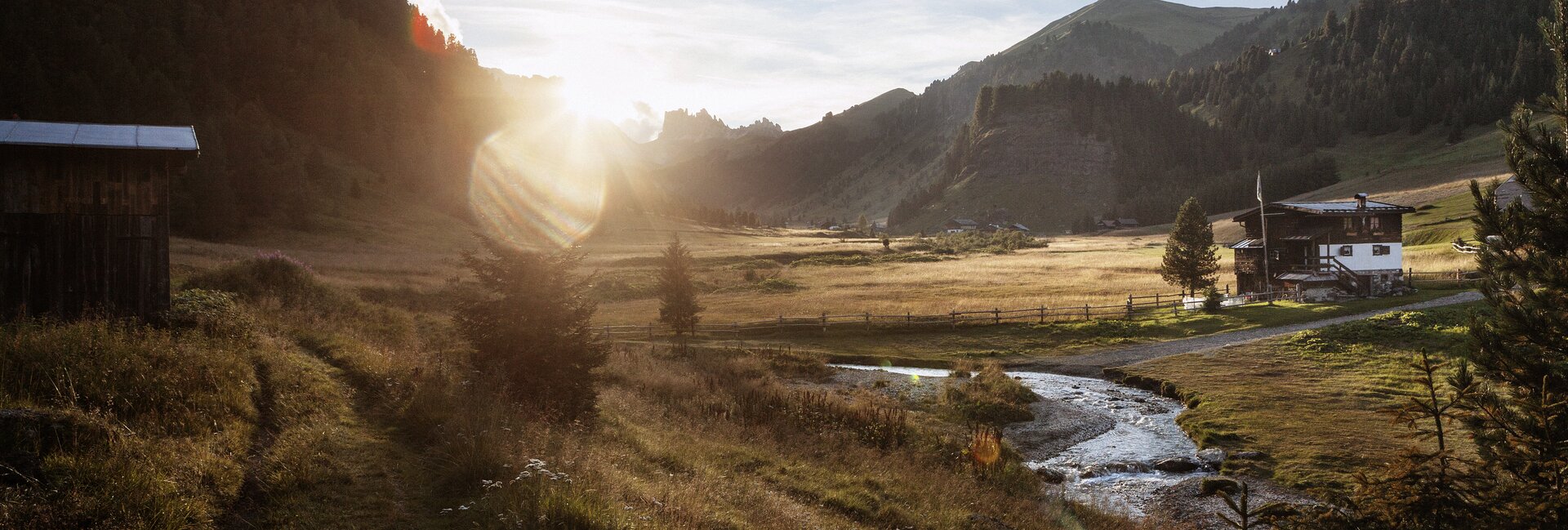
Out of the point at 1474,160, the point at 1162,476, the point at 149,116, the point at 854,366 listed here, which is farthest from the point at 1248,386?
the point at 1474,160

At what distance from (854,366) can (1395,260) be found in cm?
4379

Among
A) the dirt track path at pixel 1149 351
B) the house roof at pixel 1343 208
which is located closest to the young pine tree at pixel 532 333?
the dirt track path at pixel 1149 351

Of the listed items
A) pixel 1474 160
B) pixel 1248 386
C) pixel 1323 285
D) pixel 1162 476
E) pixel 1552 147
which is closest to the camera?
pixel 1552 147

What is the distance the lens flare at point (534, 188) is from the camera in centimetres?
11562

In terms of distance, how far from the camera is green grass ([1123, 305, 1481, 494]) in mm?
20672

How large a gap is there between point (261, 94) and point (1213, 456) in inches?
4836

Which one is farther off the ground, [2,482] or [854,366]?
[2,482]

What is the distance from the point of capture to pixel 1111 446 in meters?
23.5

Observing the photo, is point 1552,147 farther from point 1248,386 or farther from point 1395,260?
point 1395,260

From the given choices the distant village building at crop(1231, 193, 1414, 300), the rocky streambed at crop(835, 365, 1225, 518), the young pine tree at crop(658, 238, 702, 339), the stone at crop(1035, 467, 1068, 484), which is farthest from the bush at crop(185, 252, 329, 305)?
the distant village building at crop(1231, 193, 1414, 300)

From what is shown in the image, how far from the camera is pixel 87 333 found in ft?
39.3

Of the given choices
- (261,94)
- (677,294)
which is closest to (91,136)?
(677,294)

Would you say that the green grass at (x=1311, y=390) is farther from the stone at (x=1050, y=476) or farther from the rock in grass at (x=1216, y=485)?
the stone at (x=1050, y=476)

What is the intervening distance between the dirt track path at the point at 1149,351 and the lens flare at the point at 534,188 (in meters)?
78.3
